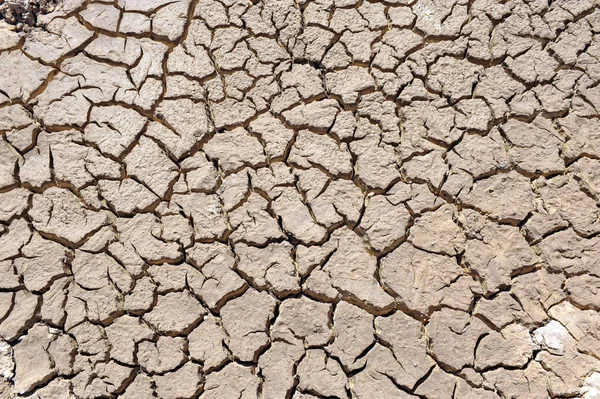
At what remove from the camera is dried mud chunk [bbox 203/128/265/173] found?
8.60ft

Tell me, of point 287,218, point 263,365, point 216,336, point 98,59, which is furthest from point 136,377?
point 98,59

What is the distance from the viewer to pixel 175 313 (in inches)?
90.0

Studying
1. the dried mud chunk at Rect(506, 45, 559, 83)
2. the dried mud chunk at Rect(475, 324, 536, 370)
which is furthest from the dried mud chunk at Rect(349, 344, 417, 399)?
the dried mud chunk at Rect(506, 45, 559, 83)

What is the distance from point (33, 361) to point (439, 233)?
1.76 meters

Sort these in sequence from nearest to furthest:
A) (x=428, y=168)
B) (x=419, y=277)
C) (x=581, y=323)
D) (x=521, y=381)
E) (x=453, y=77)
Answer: (x=521, y=381)
(x=581, y=323)
(x=419, y=277)
(x=428, y=168)
(x=453, y=77)

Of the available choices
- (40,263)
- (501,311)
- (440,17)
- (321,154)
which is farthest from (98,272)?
(440,17)

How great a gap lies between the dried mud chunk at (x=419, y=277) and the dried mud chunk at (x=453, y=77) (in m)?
0.87

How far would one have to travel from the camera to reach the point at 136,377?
85.4 inches

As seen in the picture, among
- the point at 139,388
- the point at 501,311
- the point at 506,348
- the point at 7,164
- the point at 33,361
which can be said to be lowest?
the point at 506,348

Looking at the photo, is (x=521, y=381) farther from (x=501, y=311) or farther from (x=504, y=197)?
(x=504, y=197)

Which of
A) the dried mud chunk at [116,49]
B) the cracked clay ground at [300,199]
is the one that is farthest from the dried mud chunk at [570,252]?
the dried mud chunk at [116,49]

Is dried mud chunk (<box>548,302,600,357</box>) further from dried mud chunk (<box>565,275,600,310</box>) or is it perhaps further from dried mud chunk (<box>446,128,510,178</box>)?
dried mud chunk (<box>446,128,510,178</box>)

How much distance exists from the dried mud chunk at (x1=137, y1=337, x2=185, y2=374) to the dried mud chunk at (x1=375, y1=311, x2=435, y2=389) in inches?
31.7

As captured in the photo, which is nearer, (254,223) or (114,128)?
(254,223)
